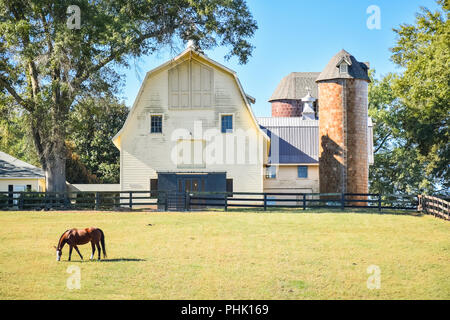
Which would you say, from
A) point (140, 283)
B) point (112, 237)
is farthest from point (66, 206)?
point (140, 283)

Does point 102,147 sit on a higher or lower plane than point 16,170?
higher

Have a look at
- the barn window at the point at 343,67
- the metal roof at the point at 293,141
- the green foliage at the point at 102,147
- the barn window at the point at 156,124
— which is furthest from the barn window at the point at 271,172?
the green foliage at the point at 102,147

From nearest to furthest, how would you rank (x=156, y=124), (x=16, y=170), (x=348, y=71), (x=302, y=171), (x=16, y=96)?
(x=16, y=96)
(x=156, y=124)
(x=348, y=71)
(x=16, y=170)
(x=302, y=171)

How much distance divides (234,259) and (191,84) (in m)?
21.0

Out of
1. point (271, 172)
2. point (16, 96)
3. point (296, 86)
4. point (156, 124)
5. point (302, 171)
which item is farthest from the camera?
point (296, 86)

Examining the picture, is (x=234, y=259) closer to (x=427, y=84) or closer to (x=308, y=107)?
(x=427, y=84)

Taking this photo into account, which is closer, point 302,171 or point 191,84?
point 191,84

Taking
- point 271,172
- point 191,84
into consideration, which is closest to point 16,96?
point 191,84

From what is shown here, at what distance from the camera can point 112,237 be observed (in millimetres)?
19297

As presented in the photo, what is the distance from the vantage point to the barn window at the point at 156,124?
115 ft

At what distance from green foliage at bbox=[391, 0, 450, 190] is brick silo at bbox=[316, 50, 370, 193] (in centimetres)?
274

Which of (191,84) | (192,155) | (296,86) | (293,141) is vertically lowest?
(192,155)

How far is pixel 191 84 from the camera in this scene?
34875 millimetres
